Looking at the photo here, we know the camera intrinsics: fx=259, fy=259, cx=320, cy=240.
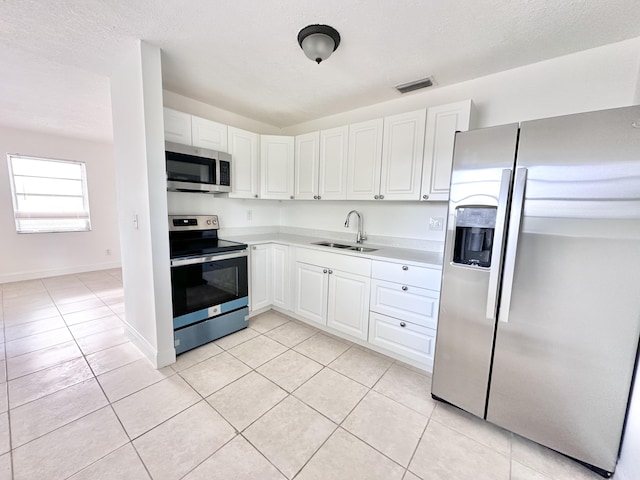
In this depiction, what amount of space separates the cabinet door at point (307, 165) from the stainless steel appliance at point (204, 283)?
1.01m

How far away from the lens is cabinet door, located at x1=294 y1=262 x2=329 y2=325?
2693 mm

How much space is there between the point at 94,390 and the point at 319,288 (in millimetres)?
1914

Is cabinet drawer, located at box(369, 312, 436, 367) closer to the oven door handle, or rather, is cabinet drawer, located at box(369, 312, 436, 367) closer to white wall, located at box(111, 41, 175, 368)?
the oven door handle

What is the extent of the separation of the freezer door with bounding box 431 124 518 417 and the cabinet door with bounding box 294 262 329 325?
4.04 ft

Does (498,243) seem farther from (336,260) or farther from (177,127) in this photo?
(177,127)

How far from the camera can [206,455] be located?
139cm

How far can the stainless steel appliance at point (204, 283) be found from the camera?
222 centimetres

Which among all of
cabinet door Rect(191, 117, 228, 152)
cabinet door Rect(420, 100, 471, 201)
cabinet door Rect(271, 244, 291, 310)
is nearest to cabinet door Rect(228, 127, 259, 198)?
cabinet door Rect(191, 117, 228, 152)

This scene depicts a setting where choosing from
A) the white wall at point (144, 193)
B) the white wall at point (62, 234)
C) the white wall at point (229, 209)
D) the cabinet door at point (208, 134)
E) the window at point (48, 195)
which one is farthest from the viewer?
the window at point (48, 195)

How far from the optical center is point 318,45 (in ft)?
5.39

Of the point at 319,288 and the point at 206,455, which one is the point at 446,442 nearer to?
the point at 206,455

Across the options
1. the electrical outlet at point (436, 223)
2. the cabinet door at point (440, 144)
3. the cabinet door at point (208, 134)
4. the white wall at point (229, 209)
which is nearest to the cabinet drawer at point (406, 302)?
the electrical outlet at point (436, 223)

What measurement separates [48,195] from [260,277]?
4374mm

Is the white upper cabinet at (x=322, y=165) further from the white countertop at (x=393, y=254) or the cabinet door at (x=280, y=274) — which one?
the cabinet door at (x=280, y=274)
